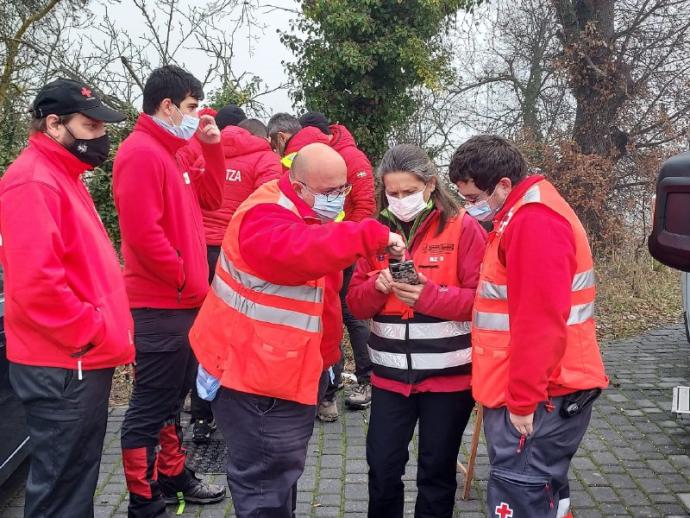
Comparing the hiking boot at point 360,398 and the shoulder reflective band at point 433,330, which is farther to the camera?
the hiking boot at point 360,398

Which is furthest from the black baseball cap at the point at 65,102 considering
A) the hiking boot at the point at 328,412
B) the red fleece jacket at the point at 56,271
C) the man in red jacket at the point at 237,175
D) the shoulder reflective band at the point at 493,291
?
the hiking boot at the point at 328,412

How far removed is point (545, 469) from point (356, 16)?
27.7 feet

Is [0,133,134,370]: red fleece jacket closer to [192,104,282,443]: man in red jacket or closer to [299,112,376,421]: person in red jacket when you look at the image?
[192,104,282,443]: man in red jacket

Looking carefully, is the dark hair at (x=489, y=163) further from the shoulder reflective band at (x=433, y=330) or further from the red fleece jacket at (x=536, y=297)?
the shoulder reflective band at (x=433, y=330)

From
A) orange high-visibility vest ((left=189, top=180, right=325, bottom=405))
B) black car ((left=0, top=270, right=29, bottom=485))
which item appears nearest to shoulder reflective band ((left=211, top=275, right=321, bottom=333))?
orange high-visibility vest ((left=189, top=180, right=325, bottom=405))

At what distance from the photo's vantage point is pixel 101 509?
383 cm

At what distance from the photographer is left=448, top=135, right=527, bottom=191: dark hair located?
2.63m

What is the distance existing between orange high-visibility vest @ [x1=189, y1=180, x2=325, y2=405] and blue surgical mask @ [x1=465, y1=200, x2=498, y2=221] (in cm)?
72

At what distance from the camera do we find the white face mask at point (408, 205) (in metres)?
2.89

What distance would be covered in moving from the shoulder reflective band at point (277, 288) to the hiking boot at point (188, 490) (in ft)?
5.72

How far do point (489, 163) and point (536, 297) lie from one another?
61 cm

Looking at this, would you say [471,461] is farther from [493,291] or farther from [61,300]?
[61,300]

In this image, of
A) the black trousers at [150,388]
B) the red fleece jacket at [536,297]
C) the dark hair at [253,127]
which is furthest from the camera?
the dark hair at [253,127]


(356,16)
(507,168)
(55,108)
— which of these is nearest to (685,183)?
(507,168)
